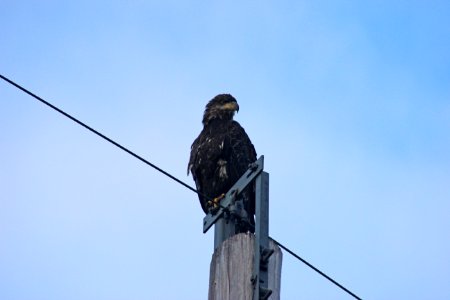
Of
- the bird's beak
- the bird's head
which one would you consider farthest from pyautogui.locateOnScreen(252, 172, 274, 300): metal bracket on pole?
the bird's beak

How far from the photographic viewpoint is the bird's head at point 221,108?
420 inches

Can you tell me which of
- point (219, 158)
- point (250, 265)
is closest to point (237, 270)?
point (250, 265)

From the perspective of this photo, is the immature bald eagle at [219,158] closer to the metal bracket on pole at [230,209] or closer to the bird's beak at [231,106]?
the bird's beak at [231,106]

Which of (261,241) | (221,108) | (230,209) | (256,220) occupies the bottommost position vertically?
(261,241)

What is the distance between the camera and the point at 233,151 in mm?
9695

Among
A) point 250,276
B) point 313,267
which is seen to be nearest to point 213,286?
point 250,276

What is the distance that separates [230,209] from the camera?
16.5 feet

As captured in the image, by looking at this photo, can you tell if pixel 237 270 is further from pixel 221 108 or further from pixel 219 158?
pixel 221 108

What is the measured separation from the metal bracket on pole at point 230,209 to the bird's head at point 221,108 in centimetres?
550

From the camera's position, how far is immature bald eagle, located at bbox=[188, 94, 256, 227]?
9.62 meters

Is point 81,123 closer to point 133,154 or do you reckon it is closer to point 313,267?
point 133,154

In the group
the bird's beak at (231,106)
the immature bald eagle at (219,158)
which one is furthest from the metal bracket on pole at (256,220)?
the bird's beak at (231,106)

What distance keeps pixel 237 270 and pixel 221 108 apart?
21.4 ft

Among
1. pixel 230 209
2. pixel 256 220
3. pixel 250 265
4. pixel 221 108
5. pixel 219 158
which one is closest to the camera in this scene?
pixel 250 265
